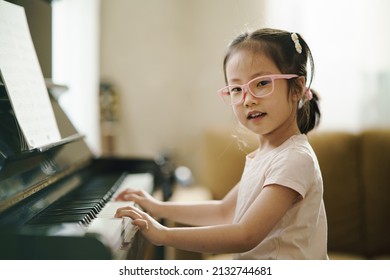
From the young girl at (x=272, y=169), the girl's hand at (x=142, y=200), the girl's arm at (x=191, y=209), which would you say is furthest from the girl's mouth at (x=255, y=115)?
the girl's hand at (x=142, y=200)

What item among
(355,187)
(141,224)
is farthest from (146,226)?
(355,187)

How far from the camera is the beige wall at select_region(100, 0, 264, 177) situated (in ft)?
8.40

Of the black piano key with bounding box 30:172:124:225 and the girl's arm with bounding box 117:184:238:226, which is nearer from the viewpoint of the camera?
the black piano key with bounding box 30:172:124:225

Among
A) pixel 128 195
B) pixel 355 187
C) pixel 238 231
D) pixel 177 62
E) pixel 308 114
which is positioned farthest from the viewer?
pixel 177 62

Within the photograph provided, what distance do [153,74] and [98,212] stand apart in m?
1.63

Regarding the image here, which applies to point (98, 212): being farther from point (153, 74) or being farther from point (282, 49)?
point (153, 74)

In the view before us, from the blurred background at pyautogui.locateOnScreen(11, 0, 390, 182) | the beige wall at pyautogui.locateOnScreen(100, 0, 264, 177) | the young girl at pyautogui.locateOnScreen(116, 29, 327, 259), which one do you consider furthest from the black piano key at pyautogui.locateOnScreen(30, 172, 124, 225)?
the beige wall at pyautogui.locateOnScreen(100, 0, 264, 177)

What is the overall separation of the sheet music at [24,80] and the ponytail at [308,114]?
2.09 ft

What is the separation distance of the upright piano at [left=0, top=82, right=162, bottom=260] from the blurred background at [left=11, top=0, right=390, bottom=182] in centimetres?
39

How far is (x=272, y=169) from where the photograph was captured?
38.8 inches

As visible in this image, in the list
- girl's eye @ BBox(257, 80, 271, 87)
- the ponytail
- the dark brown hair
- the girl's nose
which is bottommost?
the ponytail

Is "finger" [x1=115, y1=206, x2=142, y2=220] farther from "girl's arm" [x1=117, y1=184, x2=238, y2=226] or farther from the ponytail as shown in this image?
the ponytail

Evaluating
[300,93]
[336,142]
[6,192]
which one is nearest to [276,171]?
[300,93]
